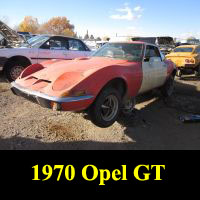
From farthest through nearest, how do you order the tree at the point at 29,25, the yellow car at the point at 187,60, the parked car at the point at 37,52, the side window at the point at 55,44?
the tree at the point at 29,25 < the yellow car at the point at 187,60 < the side window at the point at 55,44 < the parked car at the point at 37,52

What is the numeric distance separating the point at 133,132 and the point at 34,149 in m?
1.79

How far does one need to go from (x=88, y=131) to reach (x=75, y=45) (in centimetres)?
489

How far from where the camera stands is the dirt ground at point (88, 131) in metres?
3.47

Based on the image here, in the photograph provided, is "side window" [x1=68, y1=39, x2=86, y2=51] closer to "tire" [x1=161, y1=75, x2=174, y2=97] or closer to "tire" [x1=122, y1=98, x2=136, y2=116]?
"tire" [x1=161, y1=75, x2=174, y2=97]

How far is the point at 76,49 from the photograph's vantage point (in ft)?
26.5

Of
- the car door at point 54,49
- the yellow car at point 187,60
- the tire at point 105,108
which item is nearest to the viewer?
the tire at point 105,108

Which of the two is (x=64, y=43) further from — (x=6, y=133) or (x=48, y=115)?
(x=6, y=133)

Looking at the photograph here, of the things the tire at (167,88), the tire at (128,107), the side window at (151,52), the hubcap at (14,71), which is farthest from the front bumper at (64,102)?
the hubcap at (14,71)

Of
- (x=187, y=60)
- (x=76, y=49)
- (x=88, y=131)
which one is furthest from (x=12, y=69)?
(x=187, y=60)

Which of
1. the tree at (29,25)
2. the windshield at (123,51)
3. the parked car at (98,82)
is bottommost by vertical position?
the parked car at (98,82)

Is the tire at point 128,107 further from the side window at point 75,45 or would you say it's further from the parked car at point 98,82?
the side window at point 75,45

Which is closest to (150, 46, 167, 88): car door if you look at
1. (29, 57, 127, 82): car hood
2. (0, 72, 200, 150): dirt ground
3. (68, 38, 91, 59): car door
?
A: (0, 72, 200, 150): dirt ground

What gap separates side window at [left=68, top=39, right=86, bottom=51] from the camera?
313 inches

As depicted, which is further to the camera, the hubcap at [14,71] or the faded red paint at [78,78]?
the hubcap at [14,71]
